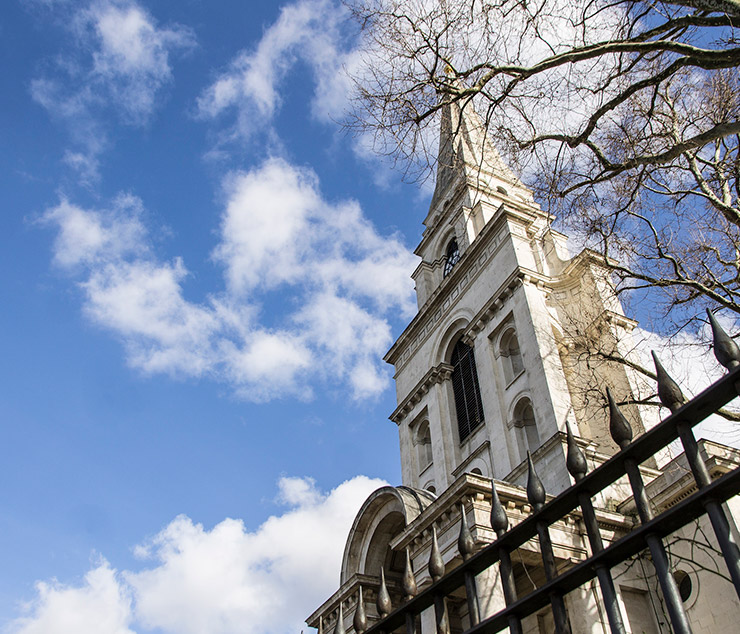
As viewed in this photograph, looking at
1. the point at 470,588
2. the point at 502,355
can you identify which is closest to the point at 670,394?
the point at 470,588

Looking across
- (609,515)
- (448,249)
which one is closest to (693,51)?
(609,515)

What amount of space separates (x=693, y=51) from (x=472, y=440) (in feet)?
64.1

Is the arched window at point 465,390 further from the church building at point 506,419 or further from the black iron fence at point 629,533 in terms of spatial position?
the black iron fence at point 629,533

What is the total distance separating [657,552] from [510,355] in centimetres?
2222

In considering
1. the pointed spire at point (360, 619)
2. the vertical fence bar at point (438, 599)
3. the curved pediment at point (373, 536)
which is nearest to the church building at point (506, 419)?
the curved pediment at point (373, 536)

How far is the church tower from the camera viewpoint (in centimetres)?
2200

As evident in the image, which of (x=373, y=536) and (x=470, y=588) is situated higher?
(x=373, y=536)

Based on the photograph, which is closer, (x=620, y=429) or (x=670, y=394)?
(x=670, y=394)

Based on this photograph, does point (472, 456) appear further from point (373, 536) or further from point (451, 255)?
point (451, 255)

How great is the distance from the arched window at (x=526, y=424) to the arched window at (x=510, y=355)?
1.20 m

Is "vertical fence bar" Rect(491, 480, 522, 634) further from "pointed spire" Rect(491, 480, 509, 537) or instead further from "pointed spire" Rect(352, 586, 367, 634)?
"pointed spire" Rect(352, 586, 367, 634)

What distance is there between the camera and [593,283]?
2606cm

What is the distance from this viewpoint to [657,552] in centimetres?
369

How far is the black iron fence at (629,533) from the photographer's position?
11.8 feet
